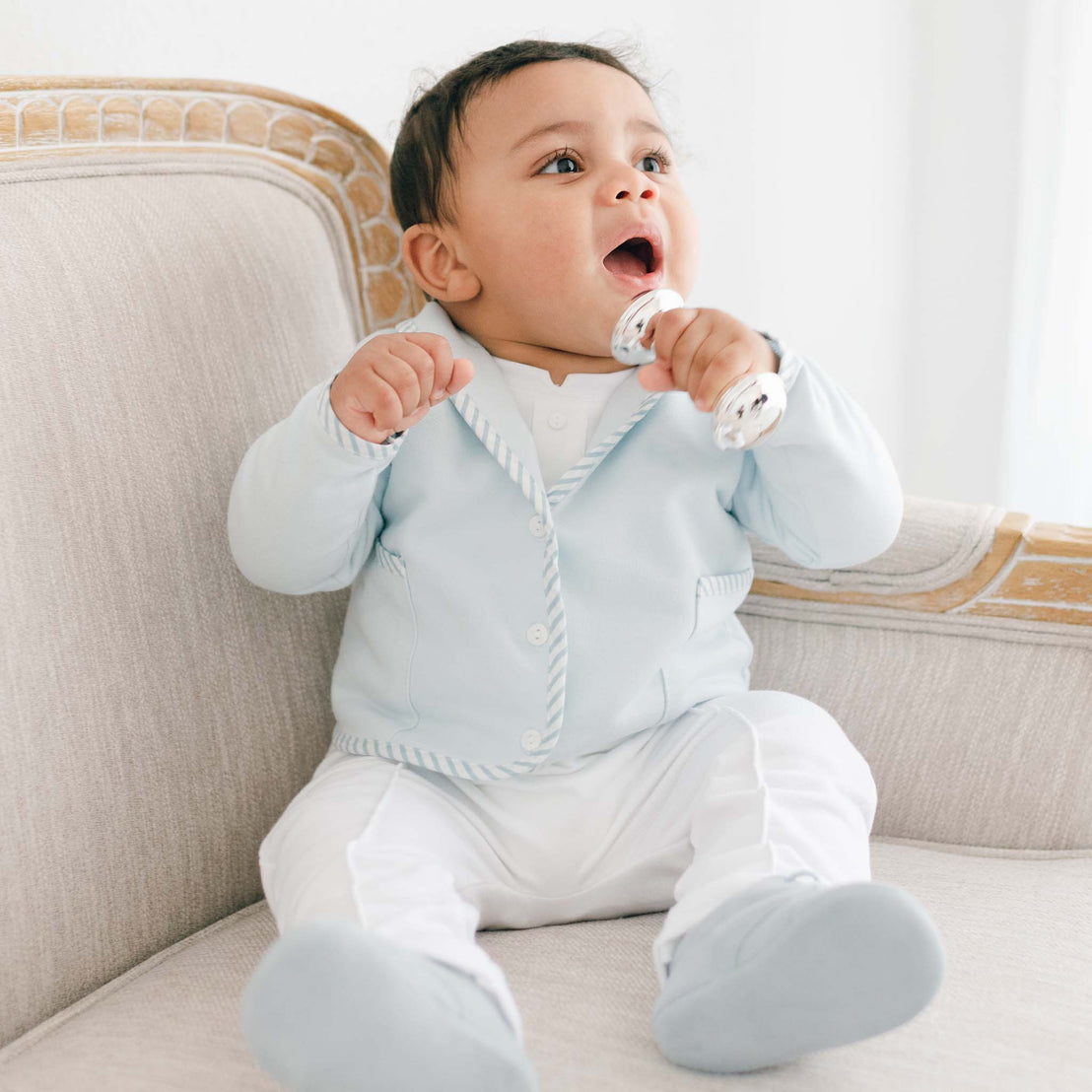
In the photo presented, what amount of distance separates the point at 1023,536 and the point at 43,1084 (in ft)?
2.50

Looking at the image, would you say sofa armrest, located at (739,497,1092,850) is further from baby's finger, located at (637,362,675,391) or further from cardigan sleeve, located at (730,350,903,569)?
baby's finger, located at (637,362,675,391)

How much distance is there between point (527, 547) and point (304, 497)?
152 millimetres

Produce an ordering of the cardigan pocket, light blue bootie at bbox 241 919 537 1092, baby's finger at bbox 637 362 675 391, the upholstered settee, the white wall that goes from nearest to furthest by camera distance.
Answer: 1. light blue bootie at bbox 241 919 537 1092
2. the upholstered settee
3. baby's finger at bbox 637 362 675 391
4. the cardigan pocket
5. the white wall

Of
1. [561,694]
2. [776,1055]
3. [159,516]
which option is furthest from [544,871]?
[159,516]

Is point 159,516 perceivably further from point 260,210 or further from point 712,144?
point 712,144

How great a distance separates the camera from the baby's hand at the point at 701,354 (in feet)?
2.42

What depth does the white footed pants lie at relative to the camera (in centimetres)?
67

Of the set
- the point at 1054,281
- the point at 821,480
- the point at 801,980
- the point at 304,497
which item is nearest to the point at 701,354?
the point at 821,480

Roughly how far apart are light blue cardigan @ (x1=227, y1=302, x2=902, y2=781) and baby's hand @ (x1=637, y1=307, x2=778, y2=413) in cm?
5

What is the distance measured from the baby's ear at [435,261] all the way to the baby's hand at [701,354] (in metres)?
0.22

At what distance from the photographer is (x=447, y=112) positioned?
0.94 m

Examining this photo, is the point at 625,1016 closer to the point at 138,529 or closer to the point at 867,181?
the point at 138,529

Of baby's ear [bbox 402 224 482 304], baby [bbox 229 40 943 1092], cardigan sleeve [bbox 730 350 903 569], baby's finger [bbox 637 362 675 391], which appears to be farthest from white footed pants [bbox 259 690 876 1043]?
baby's ear [bbox 402 224 482 304]

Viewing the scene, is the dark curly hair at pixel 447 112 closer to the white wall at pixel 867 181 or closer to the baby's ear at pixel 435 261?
the baby's ear at pixel 435 261
